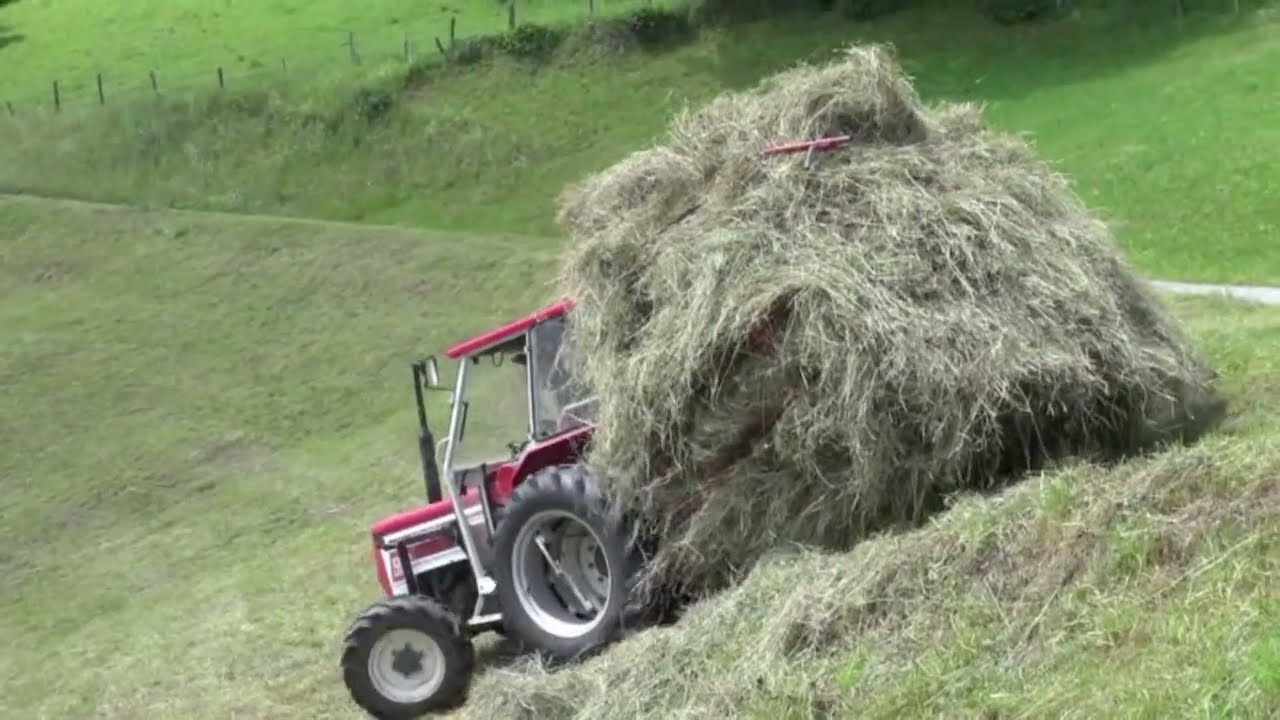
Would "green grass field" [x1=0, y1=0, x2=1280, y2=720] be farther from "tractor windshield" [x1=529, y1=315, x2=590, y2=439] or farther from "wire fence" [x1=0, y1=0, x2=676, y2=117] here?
"wire fence" [x1=0, y1=0, x2=676, y2=117]

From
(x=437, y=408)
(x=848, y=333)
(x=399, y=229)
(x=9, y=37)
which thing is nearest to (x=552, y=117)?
(x=399, y=229)

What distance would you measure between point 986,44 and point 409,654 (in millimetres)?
34839

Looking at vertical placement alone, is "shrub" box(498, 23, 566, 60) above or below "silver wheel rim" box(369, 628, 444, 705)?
below

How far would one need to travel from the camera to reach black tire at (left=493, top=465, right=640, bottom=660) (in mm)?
9961

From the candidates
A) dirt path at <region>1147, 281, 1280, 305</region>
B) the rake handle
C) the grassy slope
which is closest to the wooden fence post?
the grassy slope

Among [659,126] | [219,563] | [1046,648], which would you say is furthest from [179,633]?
[659,126]

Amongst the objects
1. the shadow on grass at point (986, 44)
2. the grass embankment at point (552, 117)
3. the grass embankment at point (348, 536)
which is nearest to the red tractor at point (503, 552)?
the grass embankment at point (348, 536)

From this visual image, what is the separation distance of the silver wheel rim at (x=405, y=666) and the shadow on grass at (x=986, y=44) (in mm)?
29197

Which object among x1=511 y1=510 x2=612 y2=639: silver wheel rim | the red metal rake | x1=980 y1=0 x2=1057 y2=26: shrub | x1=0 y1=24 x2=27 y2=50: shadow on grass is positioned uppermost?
the red metal rake

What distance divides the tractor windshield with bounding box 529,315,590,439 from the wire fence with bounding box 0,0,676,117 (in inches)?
1444

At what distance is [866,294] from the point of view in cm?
906

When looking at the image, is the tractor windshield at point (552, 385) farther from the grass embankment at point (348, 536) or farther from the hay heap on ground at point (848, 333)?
the grass embankment at point (348, 536)

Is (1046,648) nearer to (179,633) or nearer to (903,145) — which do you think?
(903,145)

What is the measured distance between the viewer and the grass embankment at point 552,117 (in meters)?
33.5
